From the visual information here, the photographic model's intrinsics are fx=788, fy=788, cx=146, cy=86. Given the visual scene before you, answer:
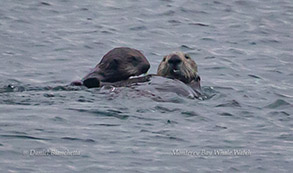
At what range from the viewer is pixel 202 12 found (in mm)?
15258

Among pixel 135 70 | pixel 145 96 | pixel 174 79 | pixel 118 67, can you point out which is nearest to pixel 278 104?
pixel 174 79

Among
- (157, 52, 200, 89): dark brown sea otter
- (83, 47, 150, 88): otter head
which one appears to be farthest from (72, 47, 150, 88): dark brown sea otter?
(157, 52, 200, 89): dark brown sea otter

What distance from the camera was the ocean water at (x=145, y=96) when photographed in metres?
6.26

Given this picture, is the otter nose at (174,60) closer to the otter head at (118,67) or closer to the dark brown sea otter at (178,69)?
the dark brown sea otter at (178,69)

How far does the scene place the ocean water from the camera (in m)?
6.26

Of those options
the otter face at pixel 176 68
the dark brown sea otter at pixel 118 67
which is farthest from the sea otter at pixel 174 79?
the dark brown sea otter at pixel 118 67

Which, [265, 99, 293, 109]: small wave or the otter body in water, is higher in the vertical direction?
the otter body in water

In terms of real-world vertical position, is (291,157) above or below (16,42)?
above

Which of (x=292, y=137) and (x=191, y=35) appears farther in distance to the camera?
(x=191, y=35)

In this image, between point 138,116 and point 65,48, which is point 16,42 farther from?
point 138,116

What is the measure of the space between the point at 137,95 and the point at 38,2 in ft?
25.3

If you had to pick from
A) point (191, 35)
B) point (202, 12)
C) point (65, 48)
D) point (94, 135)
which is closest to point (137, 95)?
point (94, 135)

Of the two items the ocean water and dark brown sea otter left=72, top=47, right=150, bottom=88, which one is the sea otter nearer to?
dark brown sea otter left=72, top=47, right=150, bottom=88

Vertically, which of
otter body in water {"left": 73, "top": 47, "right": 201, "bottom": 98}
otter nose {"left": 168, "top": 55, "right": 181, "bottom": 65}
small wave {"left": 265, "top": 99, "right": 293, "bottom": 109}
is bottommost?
small wave {"left": 265, "top": 99, "right": 293, "bottom": 109}
